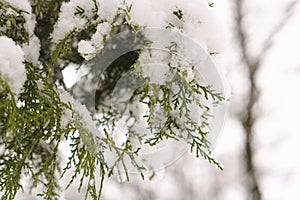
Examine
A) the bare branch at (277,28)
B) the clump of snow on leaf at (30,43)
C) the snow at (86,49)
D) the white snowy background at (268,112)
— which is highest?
the bare branch at (277,28)

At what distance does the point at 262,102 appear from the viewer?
4047mm

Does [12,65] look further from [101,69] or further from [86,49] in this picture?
[101,69]

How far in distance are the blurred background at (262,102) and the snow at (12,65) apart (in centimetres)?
339

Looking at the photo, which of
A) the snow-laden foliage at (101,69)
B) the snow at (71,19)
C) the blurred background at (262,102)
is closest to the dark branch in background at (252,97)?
the blurred background at (262,102)

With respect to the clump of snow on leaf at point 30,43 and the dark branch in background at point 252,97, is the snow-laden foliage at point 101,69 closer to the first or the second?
the clump of snow on leaf at point 30,43

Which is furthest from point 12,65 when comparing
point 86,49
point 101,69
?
point 101,69

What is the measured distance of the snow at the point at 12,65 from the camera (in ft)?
2.18

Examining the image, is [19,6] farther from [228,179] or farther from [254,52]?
[228,179]

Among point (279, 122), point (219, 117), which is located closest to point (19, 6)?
point (219, 117)

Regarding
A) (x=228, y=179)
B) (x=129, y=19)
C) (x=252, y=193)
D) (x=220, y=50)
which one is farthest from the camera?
(x=228, y=179)

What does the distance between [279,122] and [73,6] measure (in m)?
3.75

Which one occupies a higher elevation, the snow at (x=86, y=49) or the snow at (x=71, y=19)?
the snow at (x=71, y=19)

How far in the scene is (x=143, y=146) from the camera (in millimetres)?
1011

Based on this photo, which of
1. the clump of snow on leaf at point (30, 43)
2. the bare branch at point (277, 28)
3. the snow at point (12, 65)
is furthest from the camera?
the bare branch at point (277, 28)
